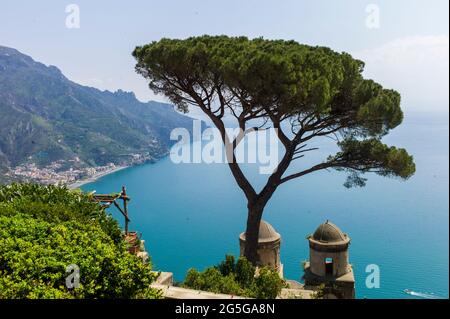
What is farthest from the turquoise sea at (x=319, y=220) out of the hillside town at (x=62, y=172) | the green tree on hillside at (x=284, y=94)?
the green tree on hillside at (x=284, y=94)

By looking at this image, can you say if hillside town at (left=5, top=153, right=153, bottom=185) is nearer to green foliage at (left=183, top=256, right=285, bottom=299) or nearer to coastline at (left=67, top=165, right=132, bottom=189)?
coastline at (left=67, top=165, right=132, bottom=189)

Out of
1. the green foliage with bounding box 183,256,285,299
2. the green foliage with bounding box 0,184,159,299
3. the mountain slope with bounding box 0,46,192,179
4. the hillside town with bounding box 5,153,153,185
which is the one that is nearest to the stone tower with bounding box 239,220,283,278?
the green foliage with bounding box 183,256,285,299

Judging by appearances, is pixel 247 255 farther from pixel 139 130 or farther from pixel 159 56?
pixel 139 130

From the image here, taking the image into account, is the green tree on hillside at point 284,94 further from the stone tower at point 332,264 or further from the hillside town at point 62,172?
the hillside town at point 62,172

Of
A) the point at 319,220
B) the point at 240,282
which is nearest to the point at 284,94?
the point at 240,282

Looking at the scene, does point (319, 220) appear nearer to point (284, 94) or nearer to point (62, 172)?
point (284, 94)
